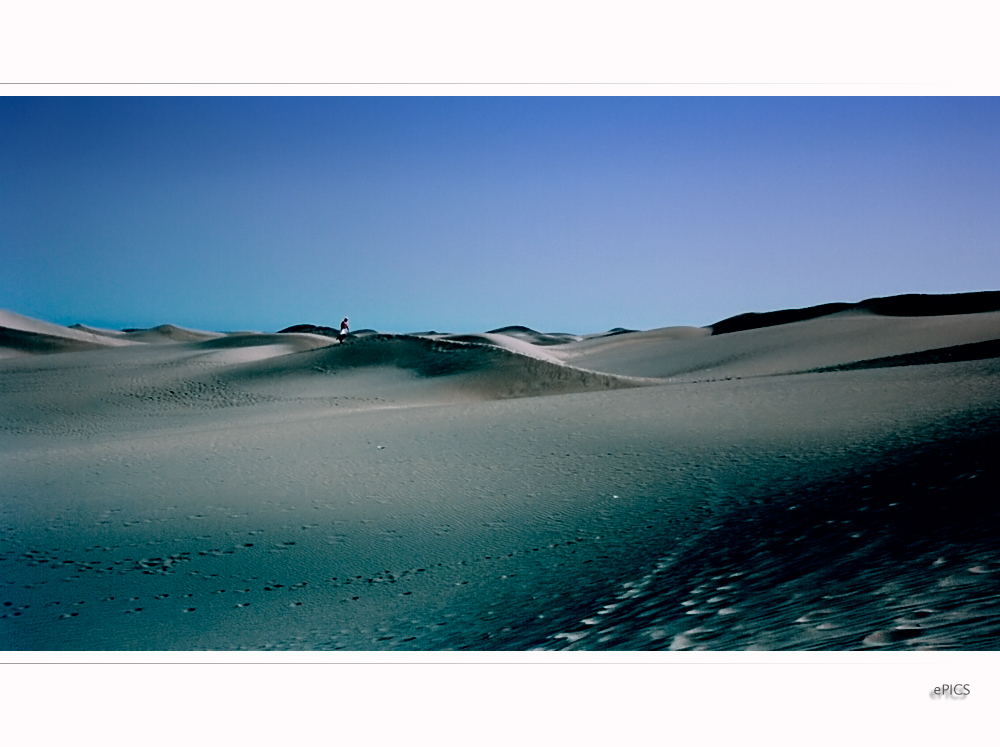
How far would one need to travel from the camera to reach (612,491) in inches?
161

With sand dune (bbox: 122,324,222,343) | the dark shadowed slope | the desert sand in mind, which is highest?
sand dune (bbox: 122,324,222,343)

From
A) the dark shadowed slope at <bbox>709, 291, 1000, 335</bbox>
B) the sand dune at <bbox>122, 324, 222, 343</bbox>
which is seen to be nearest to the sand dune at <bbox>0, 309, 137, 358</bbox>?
the sand dune at <bbox>122, 324, 222, 343</bbox>

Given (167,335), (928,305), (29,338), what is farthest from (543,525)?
(167,335)

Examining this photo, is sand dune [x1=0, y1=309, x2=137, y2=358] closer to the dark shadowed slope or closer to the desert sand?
the desert sand

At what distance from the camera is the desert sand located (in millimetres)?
2521

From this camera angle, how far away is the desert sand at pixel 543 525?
2521 millimetres

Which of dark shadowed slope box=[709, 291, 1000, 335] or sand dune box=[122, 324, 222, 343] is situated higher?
sand dune box=[122, 324, 222, 343]

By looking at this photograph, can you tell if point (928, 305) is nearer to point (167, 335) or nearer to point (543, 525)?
point (543, 525)

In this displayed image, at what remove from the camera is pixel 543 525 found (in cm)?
371

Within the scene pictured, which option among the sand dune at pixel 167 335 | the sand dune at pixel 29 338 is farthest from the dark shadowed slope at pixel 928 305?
the sand dune at pixel 167 335
